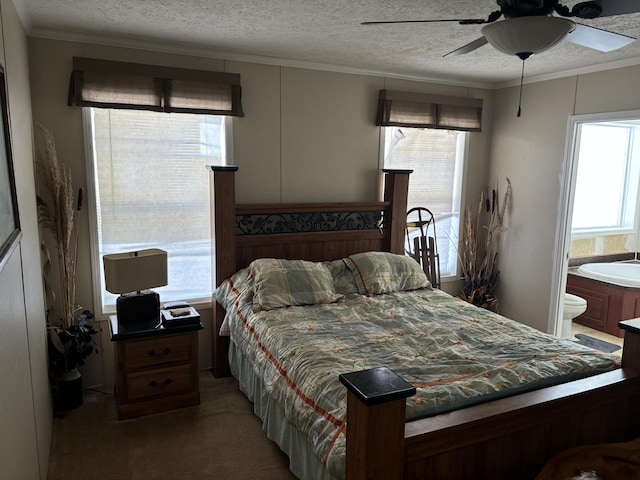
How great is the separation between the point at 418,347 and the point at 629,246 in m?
4.41

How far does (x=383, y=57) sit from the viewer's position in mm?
3564

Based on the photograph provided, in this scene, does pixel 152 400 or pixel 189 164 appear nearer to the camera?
pixel 152 400

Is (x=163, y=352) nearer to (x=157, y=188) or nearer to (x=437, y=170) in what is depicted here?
(x=157, y=188)

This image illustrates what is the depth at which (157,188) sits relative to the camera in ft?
11.2

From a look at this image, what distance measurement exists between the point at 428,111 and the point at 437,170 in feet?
1.90

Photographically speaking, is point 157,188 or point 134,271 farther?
point 157,188

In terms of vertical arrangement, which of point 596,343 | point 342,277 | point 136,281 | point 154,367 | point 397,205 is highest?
point 397,205

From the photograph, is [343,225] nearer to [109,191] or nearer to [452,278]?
[452,278]

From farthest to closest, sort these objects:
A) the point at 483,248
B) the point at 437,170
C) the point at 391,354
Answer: the point at 483,248, the point at 437,170, the point at 391,354

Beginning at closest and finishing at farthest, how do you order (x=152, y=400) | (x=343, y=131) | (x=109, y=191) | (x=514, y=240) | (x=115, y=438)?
(x=115, y=438) < (x=152, y=400) < (x=109, y=191) < (x=343, y=131) < (x=514, y=240)

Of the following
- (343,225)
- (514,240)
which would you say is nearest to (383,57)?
(343,225)

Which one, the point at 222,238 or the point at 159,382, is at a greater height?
the point at 222,238

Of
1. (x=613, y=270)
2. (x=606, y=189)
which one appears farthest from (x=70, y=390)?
(x=606, y=189)

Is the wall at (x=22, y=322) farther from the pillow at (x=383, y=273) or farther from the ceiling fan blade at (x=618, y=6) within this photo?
the ceiling fan blade at (x=618, y=6)
